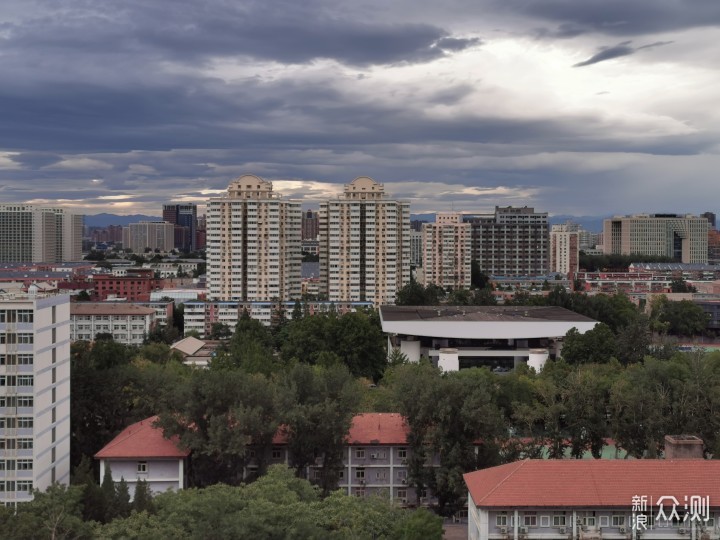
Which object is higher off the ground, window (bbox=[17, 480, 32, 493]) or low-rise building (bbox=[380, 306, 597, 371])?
low-rise building (bbox=[380, 306, 597, 371])

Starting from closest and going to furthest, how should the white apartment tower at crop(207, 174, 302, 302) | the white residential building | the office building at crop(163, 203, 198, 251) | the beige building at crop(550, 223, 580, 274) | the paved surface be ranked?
the paved surface, the white residential building, the white apartment tower at crop(207, 174, 302, 302), the beige building at crop(550, 223, 580, 274), the office building at crop(163, 203, 198, 251)

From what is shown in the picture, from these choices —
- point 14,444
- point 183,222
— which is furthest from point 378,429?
point 183,222

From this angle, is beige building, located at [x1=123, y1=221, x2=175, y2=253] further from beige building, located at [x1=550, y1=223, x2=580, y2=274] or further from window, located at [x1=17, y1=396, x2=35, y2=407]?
window, located at [x1=17, y1=396, x2=35, y2=407]

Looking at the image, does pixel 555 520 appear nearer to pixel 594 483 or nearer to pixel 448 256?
pixel 594 483

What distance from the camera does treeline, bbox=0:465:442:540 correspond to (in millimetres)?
10984

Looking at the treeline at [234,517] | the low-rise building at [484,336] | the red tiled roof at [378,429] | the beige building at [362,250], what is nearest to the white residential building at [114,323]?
the beige building at [362,250]

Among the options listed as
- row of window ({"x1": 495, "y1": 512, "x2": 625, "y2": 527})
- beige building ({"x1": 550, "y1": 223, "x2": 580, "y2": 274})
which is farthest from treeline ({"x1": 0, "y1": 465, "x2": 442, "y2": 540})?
beige building ({"x1": 550, "y1": 223, "x2": 580, "y2": 274})

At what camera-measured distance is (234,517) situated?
35.8 feet

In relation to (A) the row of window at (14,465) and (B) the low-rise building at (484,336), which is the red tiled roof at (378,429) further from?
(B) the low-rise building at (484,336)

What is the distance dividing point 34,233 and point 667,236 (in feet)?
228

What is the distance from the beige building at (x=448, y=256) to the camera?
202 ft

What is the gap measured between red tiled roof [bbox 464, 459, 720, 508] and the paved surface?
1.97m

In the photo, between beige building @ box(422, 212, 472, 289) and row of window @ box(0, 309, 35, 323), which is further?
beige building @ box(422, 212, 472, 289)

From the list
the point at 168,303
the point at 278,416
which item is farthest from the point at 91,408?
the point at 168,303
